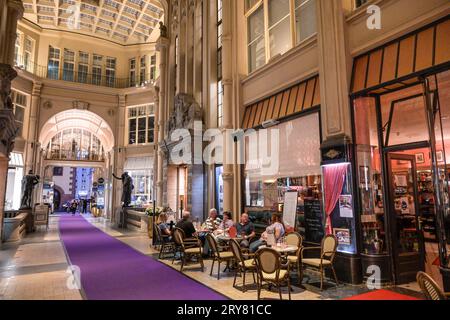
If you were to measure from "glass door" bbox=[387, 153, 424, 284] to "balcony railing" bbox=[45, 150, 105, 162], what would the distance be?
24.4 metres

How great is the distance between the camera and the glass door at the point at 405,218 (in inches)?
207

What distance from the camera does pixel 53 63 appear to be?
19.9 m

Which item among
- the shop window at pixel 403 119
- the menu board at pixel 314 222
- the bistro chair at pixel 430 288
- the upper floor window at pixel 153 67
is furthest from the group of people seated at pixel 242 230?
the upper floor window at pixel 153 67

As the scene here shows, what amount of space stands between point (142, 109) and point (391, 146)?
18.4m


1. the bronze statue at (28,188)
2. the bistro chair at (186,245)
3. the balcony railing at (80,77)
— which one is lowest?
the bistro chair at (186,245)

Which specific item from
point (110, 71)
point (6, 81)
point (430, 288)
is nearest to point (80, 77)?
point (110, 71)

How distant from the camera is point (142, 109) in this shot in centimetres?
2120

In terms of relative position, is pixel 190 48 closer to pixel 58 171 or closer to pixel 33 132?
pixel 33 132

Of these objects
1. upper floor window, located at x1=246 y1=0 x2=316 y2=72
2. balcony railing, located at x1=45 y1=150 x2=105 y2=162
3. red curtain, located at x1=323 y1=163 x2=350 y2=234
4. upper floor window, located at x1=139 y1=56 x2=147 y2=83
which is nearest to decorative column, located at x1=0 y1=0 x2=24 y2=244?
upper floor window, located at x1=246 y1=0 x2=316 y2=72

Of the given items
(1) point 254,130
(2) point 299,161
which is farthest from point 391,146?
(1) point 254,130

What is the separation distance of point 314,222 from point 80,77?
19.9 metres

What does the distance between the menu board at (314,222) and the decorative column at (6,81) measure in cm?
852

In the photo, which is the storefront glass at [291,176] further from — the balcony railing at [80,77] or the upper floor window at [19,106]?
the upper floor window at [19,106]

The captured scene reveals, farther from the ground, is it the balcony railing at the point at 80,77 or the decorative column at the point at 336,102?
the balcony railing at the point at 80,77
